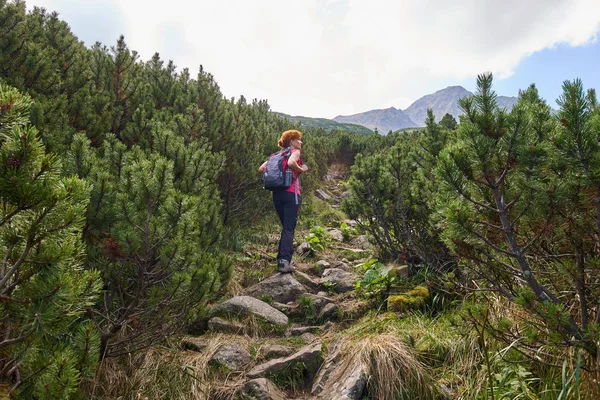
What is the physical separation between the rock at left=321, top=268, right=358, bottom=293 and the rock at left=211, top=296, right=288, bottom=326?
1137mm

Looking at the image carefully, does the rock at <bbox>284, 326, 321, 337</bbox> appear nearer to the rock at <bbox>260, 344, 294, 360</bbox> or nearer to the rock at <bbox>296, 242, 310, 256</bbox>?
the rock at <bbox>260, 344, 294, 360</bbox>

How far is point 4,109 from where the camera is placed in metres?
1.20

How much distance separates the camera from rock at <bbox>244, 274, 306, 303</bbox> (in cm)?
484

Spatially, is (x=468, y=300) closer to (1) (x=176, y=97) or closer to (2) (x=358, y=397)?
(2) (x=358, y=397)

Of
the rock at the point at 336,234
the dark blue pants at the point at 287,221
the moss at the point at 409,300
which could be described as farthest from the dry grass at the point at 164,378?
the rock at the point at 336,234

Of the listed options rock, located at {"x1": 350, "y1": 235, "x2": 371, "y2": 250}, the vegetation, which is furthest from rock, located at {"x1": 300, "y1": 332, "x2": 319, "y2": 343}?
rock, located at {"x1": 350, "y1": 235, "x2": 371, "y2": 250}

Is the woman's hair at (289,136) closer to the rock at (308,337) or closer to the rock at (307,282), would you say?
the rock at (307,282)

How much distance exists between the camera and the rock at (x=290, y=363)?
313 cm

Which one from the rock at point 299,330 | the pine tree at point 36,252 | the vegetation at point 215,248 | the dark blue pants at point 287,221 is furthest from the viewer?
the dark blue pants at point 287,221

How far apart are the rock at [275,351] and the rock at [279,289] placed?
1244 millimetres

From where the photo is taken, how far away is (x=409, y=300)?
3854 millimetres

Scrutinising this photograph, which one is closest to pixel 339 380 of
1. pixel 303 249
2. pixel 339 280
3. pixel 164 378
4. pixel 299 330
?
pixel 299 330

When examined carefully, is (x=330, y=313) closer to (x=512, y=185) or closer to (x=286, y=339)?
(x=286, y=339)

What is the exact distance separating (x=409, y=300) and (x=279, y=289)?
1.79 m
